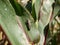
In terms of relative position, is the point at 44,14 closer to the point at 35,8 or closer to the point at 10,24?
the point at 35,8

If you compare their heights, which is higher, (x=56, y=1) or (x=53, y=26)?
(x=56, y=1)

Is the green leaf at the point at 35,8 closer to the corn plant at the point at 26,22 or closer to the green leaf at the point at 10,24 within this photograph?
the corn plant at the point at 26,22

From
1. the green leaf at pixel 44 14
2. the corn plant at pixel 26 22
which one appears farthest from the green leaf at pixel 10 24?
the green leaf at pixel 44 14

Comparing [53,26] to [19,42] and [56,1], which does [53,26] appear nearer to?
[56,1]

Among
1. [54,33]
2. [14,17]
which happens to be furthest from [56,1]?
[14,17]

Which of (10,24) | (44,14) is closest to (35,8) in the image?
(44,14)

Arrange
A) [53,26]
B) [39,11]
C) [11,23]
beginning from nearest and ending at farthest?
[11,23]
[39,11]
[53,26]

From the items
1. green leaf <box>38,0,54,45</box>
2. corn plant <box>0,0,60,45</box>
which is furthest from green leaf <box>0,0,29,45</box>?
green leaf <box>38,0,54,45</box>
